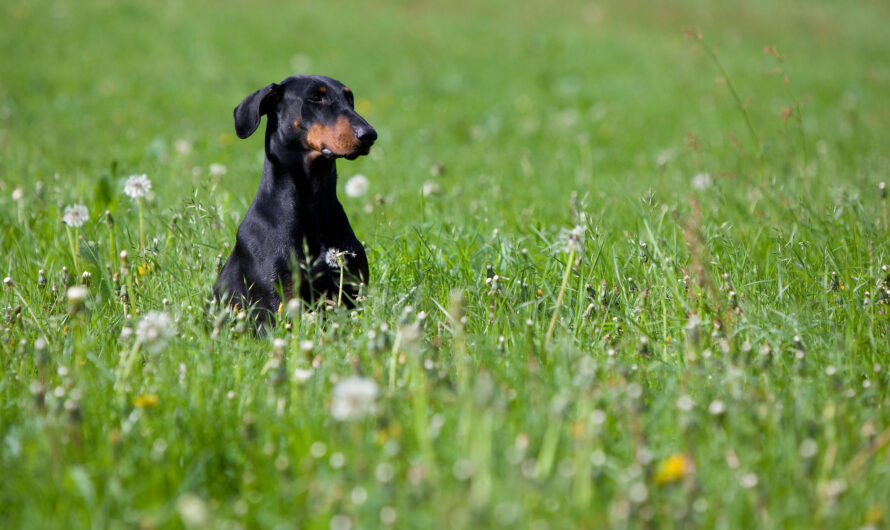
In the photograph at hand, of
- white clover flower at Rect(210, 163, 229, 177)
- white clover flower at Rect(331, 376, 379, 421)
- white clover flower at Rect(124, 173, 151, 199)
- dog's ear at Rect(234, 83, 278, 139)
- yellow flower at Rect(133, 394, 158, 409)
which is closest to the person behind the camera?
white clover flower at Rect(331, 376, 379, 421)

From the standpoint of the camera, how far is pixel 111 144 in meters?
7.18

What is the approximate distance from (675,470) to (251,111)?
231 centimetres

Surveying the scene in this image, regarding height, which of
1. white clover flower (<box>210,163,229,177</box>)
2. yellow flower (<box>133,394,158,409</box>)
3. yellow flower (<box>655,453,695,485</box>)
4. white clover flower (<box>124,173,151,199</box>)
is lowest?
white clover flower (<box>210,163,229,177</box>)

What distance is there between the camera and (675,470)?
6.02 ft

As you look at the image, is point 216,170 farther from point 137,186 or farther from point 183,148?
point 183,148

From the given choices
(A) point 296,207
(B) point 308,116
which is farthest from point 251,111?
(A) point 296,207

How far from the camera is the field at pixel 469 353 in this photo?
183 cm

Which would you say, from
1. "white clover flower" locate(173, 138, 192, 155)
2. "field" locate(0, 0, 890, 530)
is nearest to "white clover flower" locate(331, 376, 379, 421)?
"field" locate(0, 0, 890, 530)

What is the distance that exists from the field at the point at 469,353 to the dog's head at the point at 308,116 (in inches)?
17.6

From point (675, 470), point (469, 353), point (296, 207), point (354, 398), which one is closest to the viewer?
point (354, 398)

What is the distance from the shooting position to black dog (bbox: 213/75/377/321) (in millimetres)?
3248

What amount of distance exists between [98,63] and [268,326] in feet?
28.3

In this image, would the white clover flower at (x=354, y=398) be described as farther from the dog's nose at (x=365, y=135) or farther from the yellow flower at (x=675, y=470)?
the dog's nose at (x=365, y=135)

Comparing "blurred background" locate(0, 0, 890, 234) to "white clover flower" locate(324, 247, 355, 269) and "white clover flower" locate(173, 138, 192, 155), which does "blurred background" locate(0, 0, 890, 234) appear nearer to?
"white clover flower" locate(173, 138, 192, 155)
